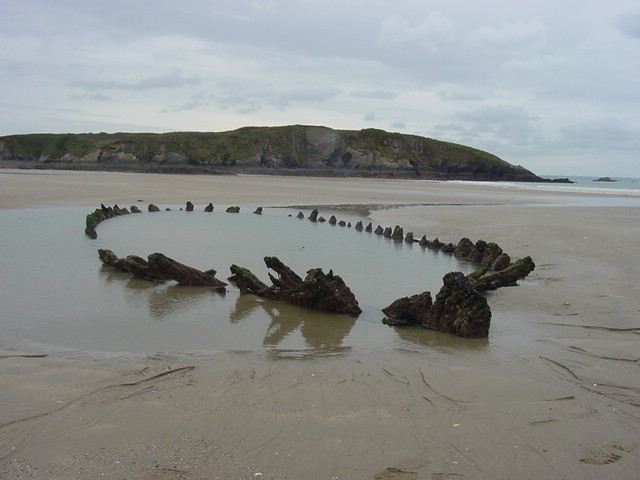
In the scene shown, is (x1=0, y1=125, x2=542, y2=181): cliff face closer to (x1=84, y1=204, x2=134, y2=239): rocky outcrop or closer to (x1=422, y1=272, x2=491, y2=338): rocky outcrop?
(x1=84, y1=204, x2=134, y2=239): rocky outcrop

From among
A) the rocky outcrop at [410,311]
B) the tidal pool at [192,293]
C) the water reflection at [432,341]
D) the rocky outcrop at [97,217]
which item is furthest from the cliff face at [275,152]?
the water reflection at [432,341]

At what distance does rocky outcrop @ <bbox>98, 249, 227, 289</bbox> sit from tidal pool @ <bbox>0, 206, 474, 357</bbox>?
0.72 ft

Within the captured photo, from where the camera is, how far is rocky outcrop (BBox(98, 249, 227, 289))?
35.3 ft

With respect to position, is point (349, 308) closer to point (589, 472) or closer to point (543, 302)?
point (543, 302)

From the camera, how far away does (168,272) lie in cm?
1099

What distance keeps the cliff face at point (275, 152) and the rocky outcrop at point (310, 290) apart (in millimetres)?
86135

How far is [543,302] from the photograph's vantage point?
945cm

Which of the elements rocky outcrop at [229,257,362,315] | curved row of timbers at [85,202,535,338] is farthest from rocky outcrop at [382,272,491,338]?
rocky outcrop at [229,257,362,315]

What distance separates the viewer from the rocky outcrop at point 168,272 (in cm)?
1077

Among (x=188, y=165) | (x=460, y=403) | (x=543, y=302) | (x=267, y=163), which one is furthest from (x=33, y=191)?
(x=267, y=163)

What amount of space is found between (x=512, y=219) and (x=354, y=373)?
20.5m

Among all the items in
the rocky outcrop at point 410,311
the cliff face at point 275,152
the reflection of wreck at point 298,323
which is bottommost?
the reflection of wreck at point 298,323

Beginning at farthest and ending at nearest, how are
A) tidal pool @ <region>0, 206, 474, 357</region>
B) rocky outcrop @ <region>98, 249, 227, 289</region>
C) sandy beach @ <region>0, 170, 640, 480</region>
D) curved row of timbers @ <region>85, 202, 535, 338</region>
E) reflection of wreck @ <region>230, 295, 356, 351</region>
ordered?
rocky outcrop @ <region>98, 249, 227, 289</region> < curved row of timbers @ <region>85, 202, 535, 338</region> < reflection of wreck @ <region>230, 295, 356, 351</region> < tidal pool @ <region>0, 206, 474, 357</region> < sandy beach @ <region>0, 170, 640, 480</region>

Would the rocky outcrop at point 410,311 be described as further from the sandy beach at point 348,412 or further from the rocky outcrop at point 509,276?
the rocky outcrop at point 509,276
